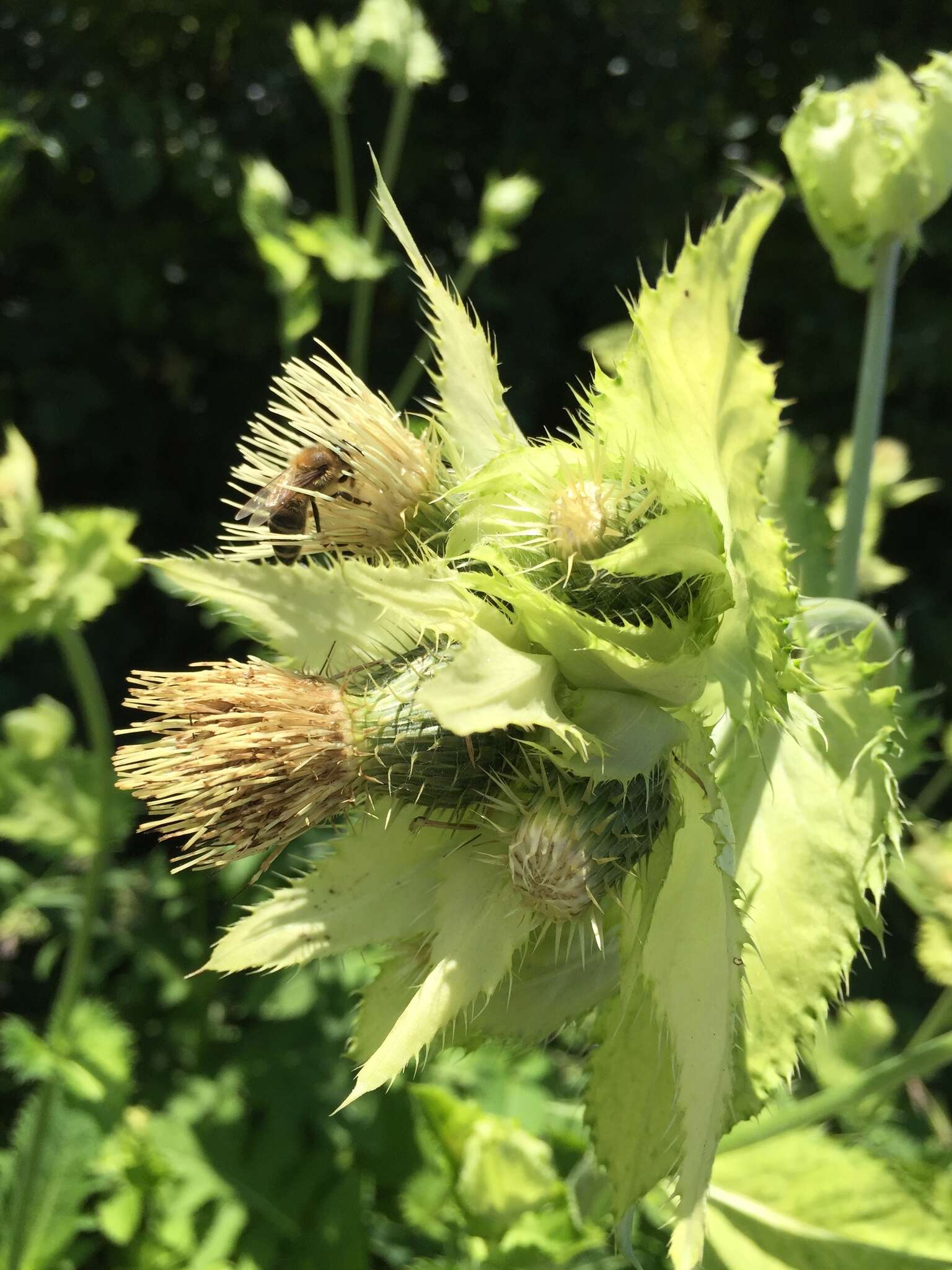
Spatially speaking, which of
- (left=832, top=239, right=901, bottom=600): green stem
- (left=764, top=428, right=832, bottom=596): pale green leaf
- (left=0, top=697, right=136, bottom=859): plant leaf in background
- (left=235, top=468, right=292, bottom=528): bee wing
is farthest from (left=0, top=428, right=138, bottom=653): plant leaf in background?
(left=832, top=239, right=901, bottom=600): green stem

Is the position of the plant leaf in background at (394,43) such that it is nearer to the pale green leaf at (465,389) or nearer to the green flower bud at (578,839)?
the pale green leaf at (465,389)

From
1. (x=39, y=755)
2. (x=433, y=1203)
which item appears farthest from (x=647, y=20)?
(x=433, y=1203)

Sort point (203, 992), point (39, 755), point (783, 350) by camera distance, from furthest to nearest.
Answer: point (783, 350), point (203, 992), point (39, 755)

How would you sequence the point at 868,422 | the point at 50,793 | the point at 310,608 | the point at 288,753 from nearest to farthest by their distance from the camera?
the point at 288,753 < the point at 310,608 < the point at 868,422 < the point at 50,793

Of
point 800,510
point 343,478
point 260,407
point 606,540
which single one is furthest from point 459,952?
point 260,407

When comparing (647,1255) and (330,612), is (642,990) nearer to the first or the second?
(330,612)

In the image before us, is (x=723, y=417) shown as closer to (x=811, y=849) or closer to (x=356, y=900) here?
(x=811, y=849)
